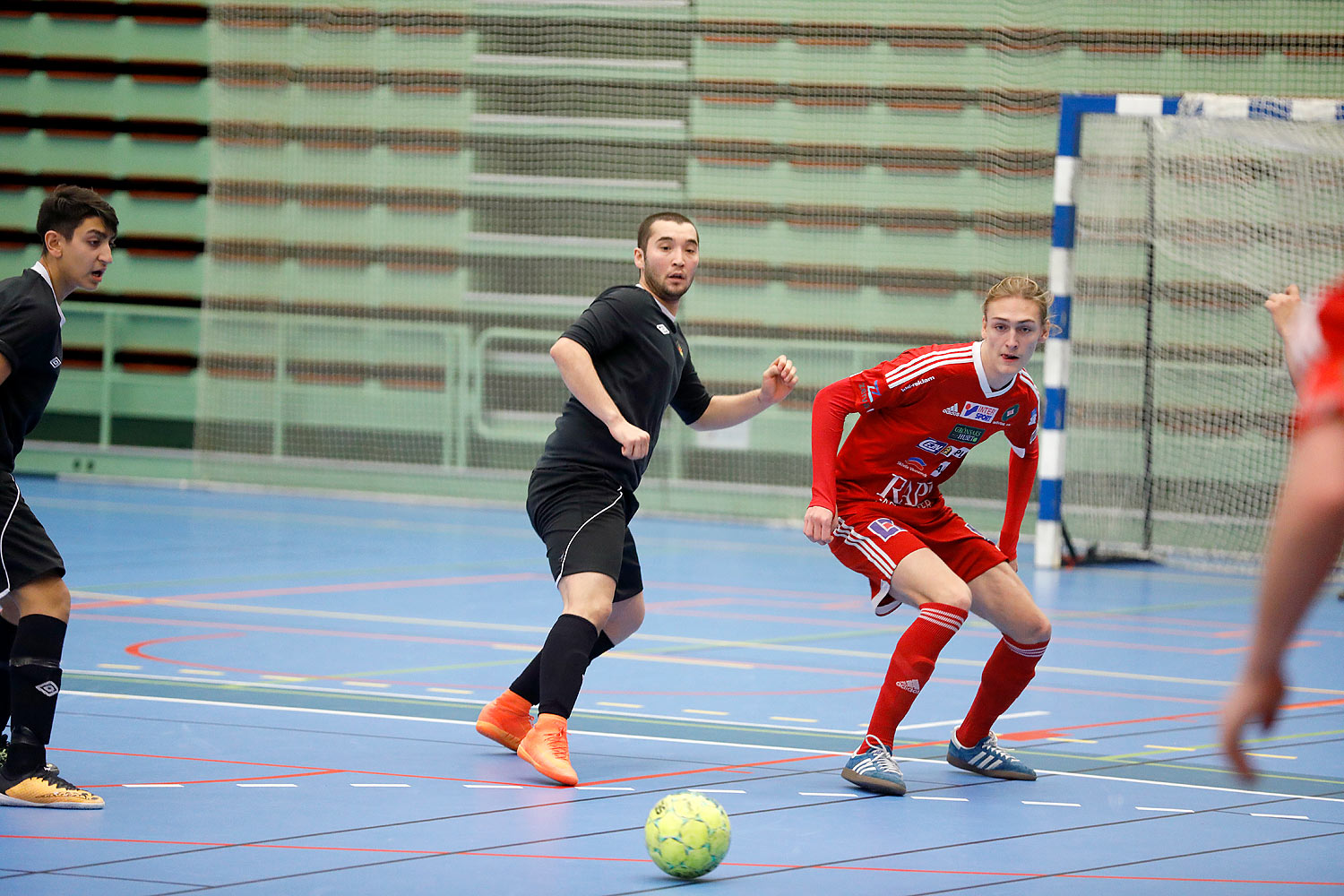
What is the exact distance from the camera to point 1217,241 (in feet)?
40.9

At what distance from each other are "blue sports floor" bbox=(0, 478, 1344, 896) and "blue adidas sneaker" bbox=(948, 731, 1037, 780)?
6 cm

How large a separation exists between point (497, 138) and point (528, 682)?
37.8 ft

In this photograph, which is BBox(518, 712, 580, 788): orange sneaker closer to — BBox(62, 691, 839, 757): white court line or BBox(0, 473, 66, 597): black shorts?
BBox(62, 691, 839, 757): white court line

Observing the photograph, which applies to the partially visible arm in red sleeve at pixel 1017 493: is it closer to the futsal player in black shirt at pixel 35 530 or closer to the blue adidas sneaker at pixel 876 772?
the blue adidas sneaker at pixel 876 772

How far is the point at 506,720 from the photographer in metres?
5.69

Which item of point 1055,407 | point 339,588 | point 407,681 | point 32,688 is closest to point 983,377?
point 407,681

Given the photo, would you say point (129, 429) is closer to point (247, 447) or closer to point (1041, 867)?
point (247, 447)

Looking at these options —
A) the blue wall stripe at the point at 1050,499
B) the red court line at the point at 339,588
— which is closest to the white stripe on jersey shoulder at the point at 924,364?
the red court line at the point at 339,588

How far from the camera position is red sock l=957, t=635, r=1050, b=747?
18.2 feet

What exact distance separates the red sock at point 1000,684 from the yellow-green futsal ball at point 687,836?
5.33 ft

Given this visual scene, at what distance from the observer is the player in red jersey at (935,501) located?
537 cm

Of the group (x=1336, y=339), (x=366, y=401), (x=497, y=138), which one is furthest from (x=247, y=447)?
(x=1336, y=339)

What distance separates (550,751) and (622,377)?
1.28 m

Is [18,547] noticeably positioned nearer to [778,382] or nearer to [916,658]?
[778,382]
